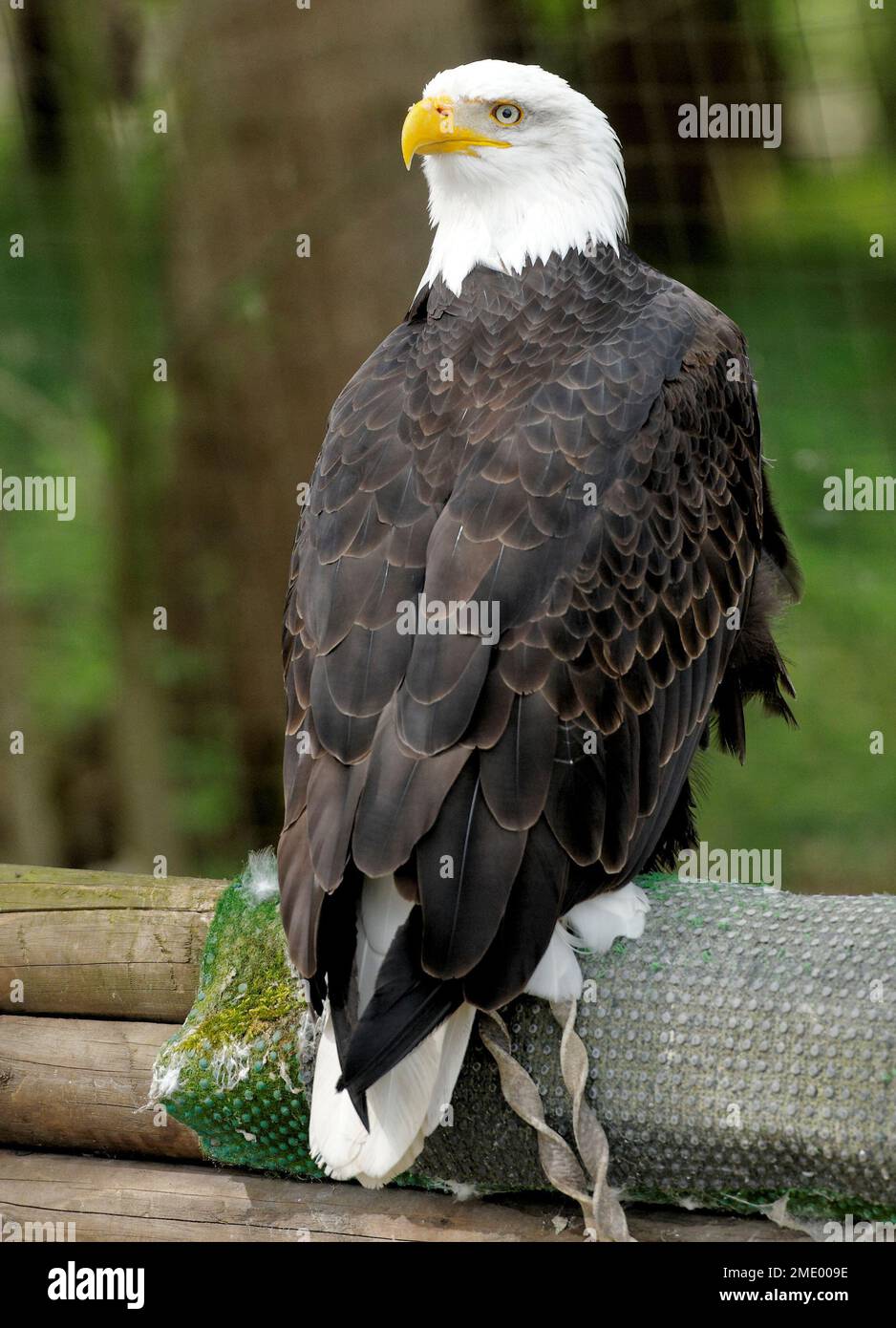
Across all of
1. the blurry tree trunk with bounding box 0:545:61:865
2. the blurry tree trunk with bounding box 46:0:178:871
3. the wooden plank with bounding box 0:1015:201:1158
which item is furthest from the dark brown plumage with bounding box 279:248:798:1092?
the blurry tree trunk with bounding box 0:545:61:865

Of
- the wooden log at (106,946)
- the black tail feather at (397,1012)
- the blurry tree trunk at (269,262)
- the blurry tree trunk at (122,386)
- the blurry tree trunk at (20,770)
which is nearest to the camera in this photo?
the black tail feather at (397,1012)

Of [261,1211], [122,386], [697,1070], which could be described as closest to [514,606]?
[697,1070]

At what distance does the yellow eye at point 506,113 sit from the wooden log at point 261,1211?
83.9 inches

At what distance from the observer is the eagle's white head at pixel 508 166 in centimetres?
310

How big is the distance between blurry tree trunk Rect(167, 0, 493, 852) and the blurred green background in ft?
0.03

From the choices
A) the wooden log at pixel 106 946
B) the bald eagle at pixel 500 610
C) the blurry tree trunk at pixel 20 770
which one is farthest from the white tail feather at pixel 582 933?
the blurry tree trunk at pixel 20 770

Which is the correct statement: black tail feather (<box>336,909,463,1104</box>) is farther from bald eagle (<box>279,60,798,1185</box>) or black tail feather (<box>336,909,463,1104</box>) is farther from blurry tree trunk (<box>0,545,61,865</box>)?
blurry tree trunk (<box>0,545,61,865</box>)

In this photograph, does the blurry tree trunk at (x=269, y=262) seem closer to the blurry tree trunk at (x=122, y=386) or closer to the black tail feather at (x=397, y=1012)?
the blurry tree trunk at (x=122, y=386)

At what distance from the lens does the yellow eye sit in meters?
3.12

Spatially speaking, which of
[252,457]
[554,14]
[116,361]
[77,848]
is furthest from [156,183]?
[77,848]

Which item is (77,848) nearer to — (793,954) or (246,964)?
(246,964)

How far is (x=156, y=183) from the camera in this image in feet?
19.4

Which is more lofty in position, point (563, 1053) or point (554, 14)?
point (554, 14)

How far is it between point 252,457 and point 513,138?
2.58 m
